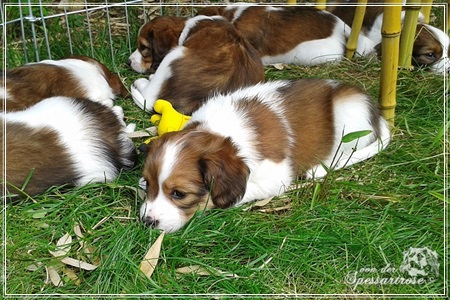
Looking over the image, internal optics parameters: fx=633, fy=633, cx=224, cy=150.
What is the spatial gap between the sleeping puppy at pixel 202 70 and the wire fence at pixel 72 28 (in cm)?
71

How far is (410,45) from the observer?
477cm

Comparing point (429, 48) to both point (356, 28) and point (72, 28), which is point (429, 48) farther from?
point (72, 28)

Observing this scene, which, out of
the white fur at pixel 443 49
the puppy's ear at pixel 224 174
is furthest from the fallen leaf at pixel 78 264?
the white fur at pixel 443 49

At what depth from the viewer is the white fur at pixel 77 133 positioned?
3672 millimetres

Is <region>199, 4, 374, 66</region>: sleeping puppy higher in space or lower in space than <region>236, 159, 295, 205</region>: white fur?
higher

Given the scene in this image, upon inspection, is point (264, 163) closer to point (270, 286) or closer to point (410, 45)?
point (270, 286)

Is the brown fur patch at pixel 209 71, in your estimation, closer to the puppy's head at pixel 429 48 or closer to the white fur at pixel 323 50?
the white fur at pixel 323 50

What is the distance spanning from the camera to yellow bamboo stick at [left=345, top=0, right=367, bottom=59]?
16.6 ft

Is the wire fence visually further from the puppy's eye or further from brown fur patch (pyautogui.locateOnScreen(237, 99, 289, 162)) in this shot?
the puppy's eye

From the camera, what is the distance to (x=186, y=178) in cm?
324

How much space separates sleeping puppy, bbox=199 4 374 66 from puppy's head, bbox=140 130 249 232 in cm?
222

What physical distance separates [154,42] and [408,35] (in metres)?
1.95

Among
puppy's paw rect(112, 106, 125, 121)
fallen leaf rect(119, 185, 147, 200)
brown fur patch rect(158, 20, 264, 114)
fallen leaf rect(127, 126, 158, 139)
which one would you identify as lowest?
fallen leaf rect(119, 185, 147, 200)

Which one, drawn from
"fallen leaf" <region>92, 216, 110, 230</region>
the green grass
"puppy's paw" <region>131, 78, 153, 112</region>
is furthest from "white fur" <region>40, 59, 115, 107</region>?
"fallen leaf" <region>92, 216, 110, 230</region>
